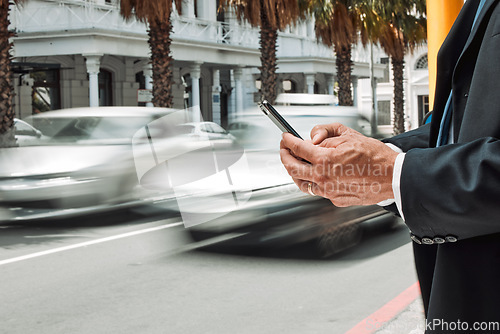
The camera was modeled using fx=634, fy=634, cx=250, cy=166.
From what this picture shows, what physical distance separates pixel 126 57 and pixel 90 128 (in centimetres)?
1788

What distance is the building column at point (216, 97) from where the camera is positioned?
29.6 meters

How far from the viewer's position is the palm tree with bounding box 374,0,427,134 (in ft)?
68.2

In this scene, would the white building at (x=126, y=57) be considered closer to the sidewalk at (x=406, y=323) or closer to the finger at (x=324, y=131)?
the sidewalk at (x=406, y=323)

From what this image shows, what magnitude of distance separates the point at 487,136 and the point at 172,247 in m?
6.14

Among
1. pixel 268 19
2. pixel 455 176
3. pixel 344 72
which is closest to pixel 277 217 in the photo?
pixel 455 176

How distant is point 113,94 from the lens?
26609 millimetres

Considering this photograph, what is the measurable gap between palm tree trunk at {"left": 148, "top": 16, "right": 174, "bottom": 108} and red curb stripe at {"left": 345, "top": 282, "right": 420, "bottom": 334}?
1256 centimetres

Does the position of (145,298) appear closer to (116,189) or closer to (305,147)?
(116,189)

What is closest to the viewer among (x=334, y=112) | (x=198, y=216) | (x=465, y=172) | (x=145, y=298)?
(x=465, y=172)

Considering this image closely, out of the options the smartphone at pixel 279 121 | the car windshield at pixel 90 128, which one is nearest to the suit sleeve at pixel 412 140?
the smartphone at pixel 279 121

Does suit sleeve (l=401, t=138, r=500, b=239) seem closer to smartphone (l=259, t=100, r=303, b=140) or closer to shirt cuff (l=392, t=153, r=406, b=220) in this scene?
shirt cuff (l=392, t=153, r=406, b=220)

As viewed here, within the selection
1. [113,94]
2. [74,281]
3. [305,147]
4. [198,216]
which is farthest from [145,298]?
[113,94]

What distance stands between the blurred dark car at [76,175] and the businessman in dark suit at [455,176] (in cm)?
708

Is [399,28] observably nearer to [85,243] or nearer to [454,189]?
[85,243]
